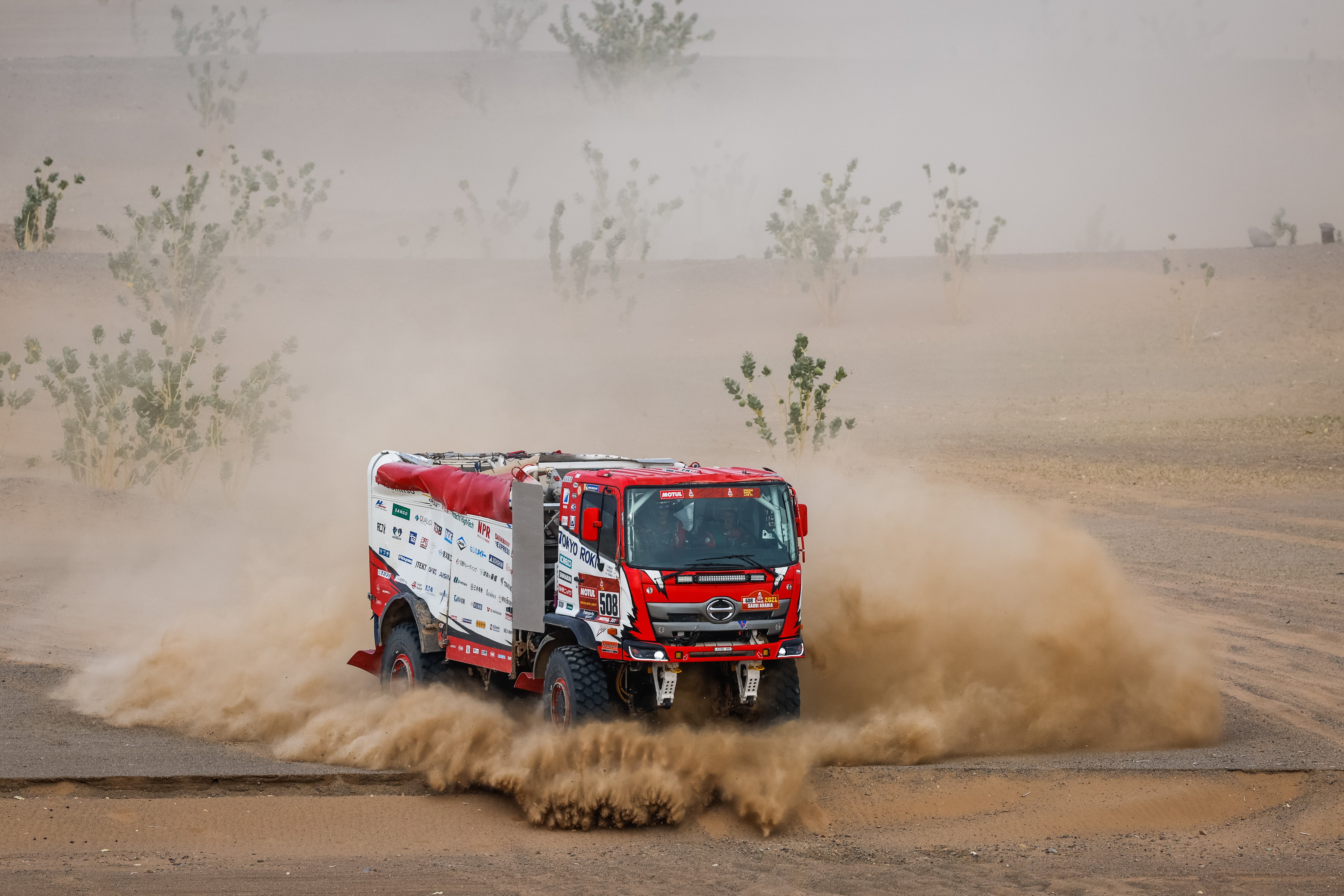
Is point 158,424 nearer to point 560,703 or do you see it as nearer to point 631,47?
point 560,703

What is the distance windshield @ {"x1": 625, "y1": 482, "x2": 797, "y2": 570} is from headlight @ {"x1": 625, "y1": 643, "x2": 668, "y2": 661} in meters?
0.58

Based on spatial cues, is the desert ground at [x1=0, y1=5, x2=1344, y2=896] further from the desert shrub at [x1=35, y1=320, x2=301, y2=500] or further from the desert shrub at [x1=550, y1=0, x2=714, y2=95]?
the desert shrub at [x1=550, y1=0, x2=714, y2=95]

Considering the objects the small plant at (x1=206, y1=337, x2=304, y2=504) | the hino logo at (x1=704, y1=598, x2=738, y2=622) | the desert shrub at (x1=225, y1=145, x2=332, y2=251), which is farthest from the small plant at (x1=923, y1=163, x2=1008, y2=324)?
the hino logo at (x1=704, y1=598, x2=738, y2=622)

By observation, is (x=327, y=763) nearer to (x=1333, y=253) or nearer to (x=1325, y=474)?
(x=1325, y=474)

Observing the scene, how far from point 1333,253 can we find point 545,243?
1360 inches

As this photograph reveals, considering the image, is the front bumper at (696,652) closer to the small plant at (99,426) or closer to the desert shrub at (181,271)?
the small plant at (99,426)

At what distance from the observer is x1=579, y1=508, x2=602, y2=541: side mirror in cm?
1171

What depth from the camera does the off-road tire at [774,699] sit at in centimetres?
1201

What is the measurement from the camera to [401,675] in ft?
46.7

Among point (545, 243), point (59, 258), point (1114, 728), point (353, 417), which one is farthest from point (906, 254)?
point (1114, 728)

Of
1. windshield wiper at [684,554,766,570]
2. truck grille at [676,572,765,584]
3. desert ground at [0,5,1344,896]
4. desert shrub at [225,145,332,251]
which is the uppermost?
desert shrub at [225,145,332,251]

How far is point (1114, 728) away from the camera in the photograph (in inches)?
532

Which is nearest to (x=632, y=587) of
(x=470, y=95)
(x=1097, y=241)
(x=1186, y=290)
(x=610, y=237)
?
(x=1186, y=290)

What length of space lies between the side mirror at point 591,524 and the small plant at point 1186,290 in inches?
1341
